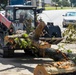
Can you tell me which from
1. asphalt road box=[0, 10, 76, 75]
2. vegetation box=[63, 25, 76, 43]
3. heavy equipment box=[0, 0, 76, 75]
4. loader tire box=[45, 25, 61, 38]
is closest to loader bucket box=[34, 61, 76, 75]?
heavy equipment box=[0, 0, 76, 75]

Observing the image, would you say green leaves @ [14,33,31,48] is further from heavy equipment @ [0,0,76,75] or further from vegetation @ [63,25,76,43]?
vegetation @ [63,25,76,43]

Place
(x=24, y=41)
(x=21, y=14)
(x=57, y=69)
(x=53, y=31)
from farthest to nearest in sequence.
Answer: (x=21, y=14) < (x=53, y=31) < (x=24, y=41) < (x=57, y=69)

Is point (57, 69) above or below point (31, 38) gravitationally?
below

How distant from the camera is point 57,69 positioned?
855 centimetres

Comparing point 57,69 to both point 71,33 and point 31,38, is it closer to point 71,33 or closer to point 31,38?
point 71,33

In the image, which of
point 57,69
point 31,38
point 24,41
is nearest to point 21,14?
point 31,38

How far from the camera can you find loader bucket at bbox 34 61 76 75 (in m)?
Answer: 8.41

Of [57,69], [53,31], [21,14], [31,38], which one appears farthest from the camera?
[21,14]

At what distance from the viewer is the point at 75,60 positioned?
928 cm

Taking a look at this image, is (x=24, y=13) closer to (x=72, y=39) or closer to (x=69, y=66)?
(x=72, y=39)

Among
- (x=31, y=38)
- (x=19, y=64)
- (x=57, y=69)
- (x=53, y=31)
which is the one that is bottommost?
(x=19, y=64)

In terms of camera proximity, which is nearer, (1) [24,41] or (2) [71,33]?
(2) [71,33]

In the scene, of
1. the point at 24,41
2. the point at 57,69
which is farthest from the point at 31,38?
the point at 57,69

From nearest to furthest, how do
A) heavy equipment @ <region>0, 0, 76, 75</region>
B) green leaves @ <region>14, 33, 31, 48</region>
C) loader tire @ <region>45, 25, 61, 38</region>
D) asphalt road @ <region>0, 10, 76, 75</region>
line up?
heavy equipment @ <region>0, 0, 76, 75</region> < asphalt road @ <region>0, 10, 76, 75</region> < green leaves @ <region>14, 33, 31, 48</region> < loader tire @ <region>45, 25, 61, 38</region>
